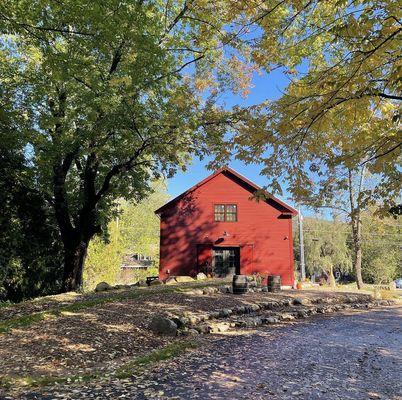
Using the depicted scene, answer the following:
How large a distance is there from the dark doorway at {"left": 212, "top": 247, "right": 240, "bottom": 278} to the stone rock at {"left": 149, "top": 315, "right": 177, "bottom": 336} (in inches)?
680

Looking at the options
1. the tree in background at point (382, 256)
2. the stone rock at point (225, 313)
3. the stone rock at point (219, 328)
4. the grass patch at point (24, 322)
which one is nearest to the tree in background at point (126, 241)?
the stone rock at point (225, 313)

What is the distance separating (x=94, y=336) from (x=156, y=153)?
876 cm

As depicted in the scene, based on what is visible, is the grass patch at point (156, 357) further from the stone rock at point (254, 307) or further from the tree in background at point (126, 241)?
the tree in background at point (126, 241)

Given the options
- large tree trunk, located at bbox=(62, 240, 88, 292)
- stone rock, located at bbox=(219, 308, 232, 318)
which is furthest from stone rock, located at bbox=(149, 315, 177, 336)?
large tree trunk, located at bbox=(62, 240, 88, 292)

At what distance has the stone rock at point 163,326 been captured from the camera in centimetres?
909

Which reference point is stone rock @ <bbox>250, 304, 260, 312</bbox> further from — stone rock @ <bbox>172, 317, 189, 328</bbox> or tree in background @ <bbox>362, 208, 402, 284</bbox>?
tree in background @ <bbox>362, 208, 402, 284</bbox>

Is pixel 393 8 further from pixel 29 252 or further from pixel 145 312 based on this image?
pixel 29 252

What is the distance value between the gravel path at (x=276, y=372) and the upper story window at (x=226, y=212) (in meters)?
16.8

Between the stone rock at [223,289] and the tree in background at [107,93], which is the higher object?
the tree in background at [107,93]

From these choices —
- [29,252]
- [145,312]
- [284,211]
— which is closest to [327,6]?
[145,312]

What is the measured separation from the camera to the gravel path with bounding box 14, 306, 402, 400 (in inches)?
215

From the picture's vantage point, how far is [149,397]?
5.25 meters

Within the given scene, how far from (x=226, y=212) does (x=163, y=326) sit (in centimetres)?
1815

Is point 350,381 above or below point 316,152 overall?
below
